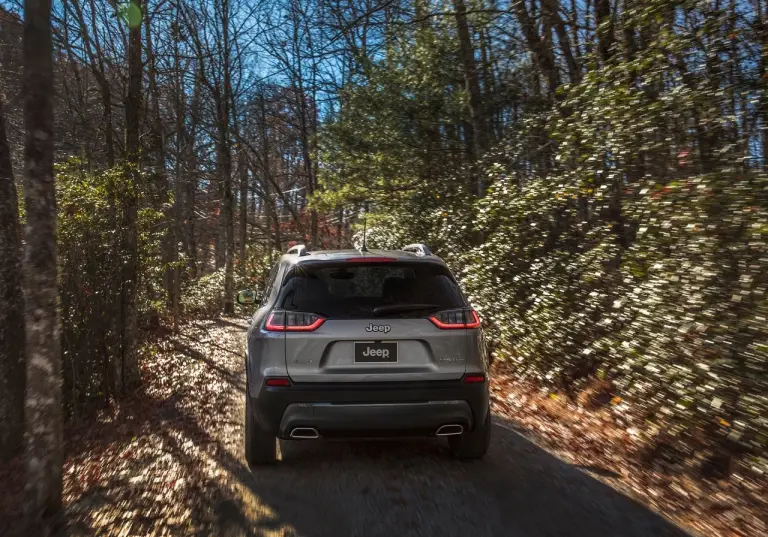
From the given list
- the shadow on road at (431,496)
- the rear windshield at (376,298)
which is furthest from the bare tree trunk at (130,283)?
the rear windshield at (376,298)

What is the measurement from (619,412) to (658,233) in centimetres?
200

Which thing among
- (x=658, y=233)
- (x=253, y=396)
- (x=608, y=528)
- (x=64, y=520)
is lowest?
(x=608, y=528)

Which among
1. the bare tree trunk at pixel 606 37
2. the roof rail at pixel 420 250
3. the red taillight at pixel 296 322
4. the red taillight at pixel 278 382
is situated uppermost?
the bare tree trunk at pixel 606 37

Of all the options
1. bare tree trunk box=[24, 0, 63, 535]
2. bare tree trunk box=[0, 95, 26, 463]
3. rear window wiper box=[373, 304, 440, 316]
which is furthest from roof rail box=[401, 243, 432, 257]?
bare tree trunk box=[0, 95, 26, 463]

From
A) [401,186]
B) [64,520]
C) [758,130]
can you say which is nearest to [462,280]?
[401,186]

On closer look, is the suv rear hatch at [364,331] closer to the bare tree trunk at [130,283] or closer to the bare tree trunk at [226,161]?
the bare tree trunk at [130,283]

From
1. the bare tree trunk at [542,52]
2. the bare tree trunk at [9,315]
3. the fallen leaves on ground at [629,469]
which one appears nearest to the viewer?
the fallen leaves on ground at [629,469]

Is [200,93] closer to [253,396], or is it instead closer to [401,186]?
[401,186]

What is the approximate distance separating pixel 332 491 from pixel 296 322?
1.30m

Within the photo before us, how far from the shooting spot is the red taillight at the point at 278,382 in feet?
15.4

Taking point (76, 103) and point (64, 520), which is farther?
point (76, 103)

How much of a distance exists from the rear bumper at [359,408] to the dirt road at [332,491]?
47 cm

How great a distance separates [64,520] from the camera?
4219 millimetres

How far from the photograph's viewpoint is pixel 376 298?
510cm
